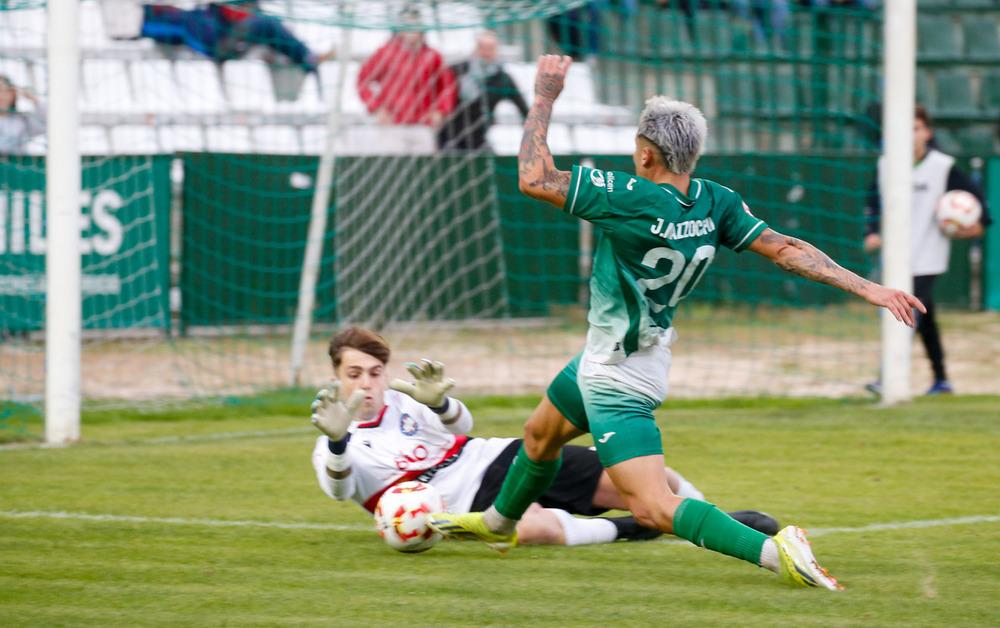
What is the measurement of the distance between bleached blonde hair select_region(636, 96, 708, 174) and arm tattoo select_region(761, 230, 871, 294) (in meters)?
0.39

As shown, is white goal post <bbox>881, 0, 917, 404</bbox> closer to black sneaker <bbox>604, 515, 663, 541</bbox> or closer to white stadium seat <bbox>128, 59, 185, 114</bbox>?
black sneaker <bbox>604, 515, 663, 541</bbox>

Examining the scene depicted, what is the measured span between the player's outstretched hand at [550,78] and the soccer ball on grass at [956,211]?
5204 mm

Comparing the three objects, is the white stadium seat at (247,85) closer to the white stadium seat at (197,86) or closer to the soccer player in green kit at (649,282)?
the white stadium seat at (197,86)

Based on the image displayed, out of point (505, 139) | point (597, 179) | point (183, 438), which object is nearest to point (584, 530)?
Result: point (597, 179)

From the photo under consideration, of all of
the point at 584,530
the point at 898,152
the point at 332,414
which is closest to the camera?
the point at 332,414

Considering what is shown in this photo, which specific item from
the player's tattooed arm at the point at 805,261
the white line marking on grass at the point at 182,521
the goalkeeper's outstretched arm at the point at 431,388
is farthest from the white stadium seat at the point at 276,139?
the player's tattooed arm at the point at 805,261

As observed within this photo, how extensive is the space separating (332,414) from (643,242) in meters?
1.27

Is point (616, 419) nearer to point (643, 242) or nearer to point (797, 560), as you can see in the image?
point (643, 242)

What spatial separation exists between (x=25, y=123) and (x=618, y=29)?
5.72 m

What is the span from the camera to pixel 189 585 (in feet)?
12.9

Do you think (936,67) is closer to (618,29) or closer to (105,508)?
(618,29)

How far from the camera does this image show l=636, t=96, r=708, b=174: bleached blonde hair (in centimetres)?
377

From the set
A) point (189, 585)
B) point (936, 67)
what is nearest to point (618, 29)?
point (936, 67)

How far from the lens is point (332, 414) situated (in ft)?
13.7
